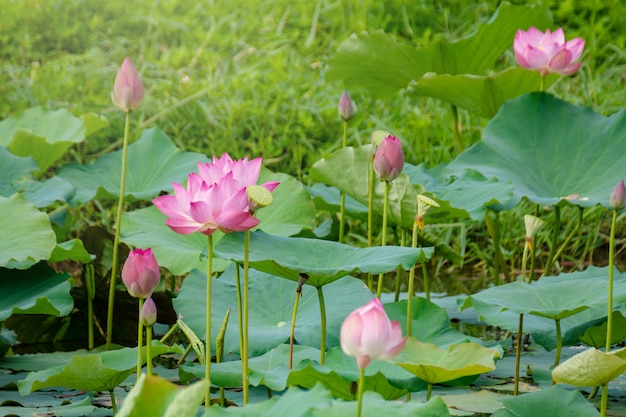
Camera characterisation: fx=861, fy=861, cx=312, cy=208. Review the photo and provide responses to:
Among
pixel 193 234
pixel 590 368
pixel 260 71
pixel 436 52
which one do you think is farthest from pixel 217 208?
pixel 260 71

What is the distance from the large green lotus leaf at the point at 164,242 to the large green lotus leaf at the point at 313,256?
261 millimetres

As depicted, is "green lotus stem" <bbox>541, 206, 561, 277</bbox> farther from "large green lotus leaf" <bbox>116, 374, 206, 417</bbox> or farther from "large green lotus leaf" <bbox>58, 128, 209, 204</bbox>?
"large green lotus leaf" <bbox>116, 374, 206, 417</bbox>

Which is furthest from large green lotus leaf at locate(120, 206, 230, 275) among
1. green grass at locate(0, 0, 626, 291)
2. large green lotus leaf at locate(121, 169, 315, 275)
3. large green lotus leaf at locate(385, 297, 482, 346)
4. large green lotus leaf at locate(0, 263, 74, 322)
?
green grass at locate(0, 0, 626, 291)

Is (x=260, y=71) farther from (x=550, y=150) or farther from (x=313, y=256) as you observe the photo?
(x=313, y=256)

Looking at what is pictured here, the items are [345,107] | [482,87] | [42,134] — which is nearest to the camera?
[345,107]

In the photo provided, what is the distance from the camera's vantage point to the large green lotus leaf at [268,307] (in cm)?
129

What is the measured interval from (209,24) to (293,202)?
8.09 feet

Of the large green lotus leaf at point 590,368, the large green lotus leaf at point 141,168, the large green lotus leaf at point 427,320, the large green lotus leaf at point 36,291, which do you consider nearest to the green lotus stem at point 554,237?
the large green lotus leaf at point 427,320

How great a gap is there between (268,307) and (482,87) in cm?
76

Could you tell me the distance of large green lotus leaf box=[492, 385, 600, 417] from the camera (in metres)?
1.06

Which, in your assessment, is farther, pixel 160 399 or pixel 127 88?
pixel 127 88

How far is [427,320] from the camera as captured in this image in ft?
4.41

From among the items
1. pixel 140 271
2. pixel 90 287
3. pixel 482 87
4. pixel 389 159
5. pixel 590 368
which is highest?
pixel 482 87

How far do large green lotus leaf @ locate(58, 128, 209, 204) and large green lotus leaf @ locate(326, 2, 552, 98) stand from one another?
1.46 feet
